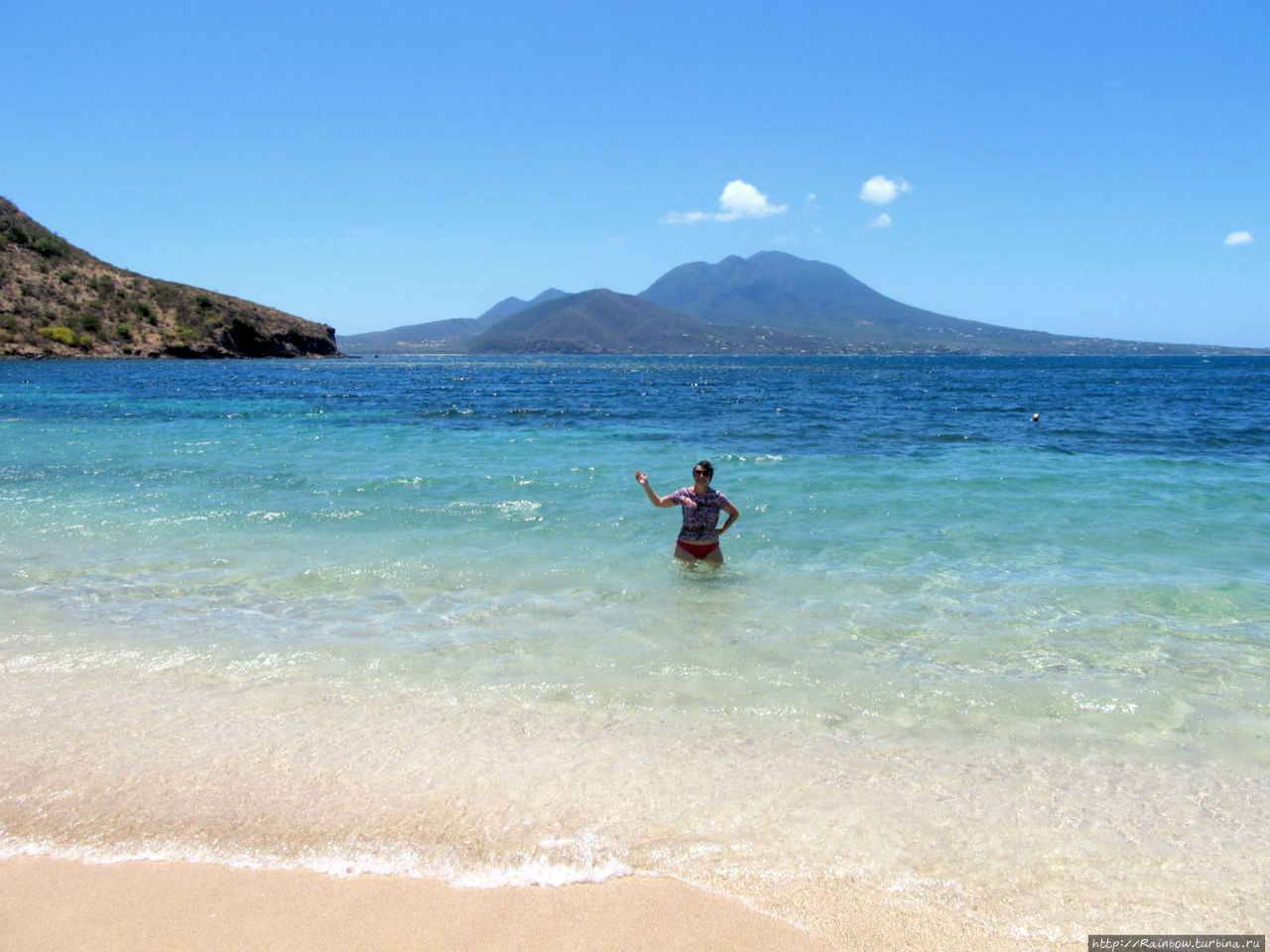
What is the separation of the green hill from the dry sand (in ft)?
301

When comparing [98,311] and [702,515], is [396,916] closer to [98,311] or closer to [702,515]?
[702,515]

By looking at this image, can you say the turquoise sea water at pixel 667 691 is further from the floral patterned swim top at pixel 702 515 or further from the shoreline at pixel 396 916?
the floral patterned swim top at pixel 702 515

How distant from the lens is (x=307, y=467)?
56.2 feet

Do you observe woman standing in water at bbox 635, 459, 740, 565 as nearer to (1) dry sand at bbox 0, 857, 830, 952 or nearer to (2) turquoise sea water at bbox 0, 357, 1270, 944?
(2) turquoise sea water at bbox 0, 357, 1270, 944

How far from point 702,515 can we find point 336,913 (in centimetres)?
634

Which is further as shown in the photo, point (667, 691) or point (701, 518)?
point (701, 518)

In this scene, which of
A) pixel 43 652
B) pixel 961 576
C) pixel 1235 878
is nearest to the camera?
pixel 1235 878

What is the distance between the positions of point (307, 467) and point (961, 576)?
1387 centimetres

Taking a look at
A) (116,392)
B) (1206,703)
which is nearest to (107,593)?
(1206,703)

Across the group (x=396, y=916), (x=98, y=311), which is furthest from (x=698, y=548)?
(x=98, y=311)

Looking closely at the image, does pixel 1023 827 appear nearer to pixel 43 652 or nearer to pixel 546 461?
pixel 43 652

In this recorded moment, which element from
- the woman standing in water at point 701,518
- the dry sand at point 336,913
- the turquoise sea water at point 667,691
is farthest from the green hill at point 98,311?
the dry sand at point 336,913

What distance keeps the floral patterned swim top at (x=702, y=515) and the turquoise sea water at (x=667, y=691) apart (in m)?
0.50

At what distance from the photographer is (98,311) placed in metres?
90.5
